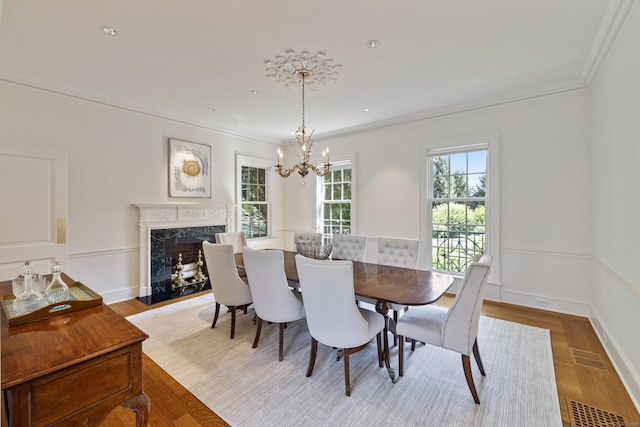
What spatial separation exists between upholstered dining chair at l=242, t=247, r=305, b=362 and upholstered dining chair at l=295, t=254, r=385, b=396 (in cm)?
34

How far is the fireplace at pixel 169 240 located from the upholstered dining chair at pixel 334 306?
296 centimetres

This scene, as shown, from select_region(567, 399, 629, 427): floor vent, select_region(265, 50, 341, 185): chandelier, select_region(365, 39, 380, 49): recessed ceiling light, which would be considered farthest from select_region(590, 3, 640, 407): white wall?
select_region(265, 50, 341, 185): chandelier

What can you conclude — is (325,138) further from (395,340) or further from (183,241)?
(395,340)

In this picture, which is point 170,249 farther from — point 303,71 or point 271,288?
point 303,71

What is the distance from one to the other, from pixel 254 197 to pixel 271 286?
3.67 meters

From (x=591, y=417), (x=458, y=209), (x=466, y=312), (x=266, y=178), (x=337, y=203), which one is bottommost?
(x=591, y=417)

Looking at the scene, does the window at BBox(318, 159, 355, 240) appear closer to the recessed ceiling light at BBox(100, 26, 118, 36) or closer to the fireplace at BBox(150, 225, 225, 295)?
the fireplace at BBox(150, 225, 225, 295)

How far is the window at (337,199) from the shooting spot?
5.44 m

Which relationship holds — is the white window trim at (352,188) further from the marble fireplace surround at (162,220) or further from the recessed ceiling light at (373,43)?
the recessed ceiling light at (373,43)

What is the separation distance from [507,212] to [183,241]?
4822 mm

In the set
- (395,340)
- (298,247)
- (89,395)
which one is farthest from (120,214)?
(395,340)

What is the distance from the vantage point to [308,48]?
2574 millimetres

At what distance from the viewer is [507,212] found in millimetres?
3803

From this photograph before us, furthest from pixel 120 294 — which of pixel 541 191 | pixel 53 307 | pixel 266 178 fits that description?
pixel 541 191
